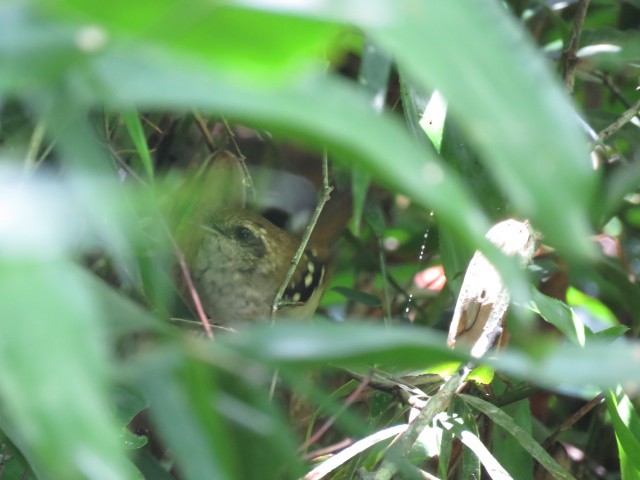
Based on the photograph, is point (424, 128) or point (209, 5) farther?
point (424, 128)

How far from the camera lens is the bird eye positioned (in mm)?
3213

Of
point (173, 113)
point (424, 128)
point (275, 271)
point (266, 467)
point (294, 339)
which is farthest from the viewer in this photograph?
point (275, 271)

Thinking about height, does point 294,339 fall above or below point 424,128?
above

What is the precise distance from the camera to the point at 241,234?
10.6ft

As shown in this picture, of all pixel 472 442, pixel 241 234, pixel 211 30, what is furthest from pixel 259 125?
pixel 241 234

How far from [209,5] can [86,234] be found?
390 mm

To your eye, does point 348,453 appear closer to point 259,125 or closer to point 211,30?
point 259,125

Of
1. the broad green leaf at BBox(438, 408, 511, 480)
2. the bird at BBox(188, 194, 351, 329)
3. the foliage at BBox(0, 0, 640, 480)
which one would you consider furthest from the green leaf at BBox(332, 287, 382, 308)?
the foliage at BBox(0, 0, 640, 480)

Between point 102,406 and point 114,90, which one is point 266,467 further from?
point 114,90

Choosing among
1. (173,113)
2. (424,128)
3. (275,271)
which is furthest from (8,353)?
(275,271)

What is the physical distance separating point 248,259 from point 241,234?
0.40 ft

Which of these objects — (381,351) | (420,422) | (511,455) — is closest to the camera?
(381,351)

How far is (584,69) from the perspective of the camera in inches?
105

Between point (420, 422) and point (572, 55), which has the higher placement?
point (572, 55)
